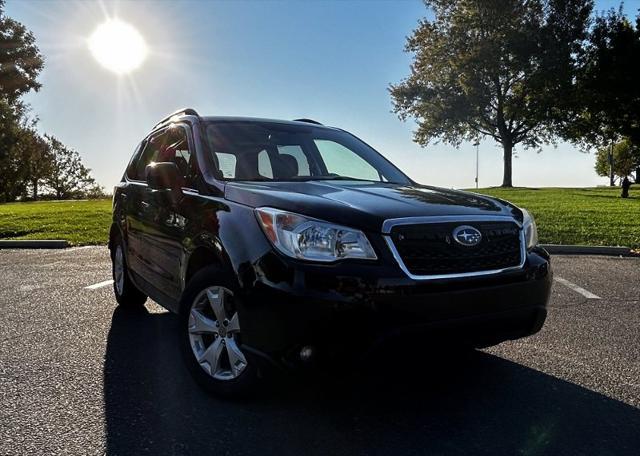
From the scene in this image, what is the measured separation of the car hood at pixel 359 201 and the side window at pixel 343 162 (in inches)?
27.4

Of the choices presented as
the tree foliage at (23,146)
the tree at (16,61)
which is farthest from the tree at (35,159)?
the tree at (16,61)

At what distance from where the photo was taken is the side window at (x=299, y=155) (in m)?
4.46

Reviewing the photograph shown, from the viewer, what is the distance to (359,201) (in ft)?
10.3

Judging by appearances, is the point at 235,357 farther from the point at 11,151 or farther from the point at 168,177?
the point at 11,151

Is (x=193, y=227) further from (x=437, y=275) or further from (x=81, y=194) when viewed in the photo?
(x=81, y=194)

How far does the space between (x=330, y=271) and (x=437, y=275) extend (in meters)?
0.54

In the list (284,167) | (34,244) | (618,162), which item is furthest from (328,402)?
(618,162)

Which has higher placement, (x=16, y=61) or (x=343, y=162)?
(x=16, y=61)

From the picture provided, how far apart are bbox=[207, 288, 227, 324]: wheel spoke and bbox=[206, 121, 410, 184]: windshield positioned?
86 cm

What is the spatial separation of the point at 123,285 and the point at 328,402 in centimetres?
311

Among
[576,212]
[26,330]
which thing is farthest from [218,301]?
[576,212]

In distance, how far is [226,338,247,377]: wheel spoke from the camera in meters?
3.13

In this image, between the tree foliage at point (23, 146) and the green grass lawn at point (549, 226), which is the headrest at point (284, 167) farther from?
the tree foliage at point (23, 146)

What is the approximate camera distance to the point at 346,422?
3.01 metres
